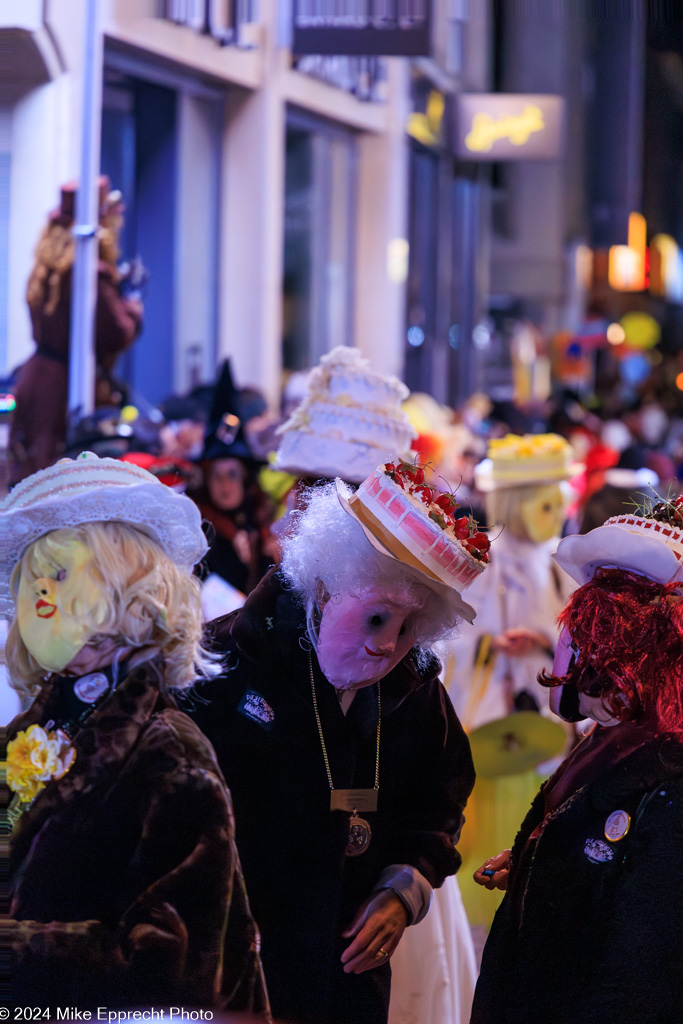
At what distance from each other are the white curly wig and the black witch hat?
10.7ft

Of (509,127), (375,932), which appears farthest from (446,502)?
(509,127)

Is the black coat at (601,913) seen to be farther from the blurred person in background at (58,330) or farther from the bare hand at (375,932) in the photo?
the blurred person in background at (58,330)

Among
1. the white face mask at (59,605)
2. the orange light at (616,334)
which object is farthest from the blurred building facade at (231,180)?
the orange light at (616,334)

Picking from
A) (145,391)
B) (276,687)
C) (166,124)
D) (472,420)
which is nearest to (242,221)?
(166,124)

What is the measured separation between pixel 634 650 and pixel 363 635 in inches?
20.5

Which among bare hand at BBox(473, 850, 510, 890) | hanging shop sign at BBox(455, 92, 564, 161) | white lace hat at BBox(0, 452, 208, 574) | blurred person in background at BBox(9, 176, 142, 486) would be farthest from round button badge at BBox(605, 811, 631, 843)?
hanging shop sign at BBox(455, 92, 564, 161)

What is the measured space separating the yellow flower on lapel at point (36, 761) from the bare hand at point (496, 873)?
0.90 metres

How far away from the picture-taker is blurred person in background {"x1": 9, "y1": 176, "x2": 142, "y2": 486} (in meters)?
5.85

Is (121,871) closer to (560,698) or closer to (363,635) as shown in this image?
(363,635)

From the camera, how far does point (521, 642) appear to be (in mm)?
5402

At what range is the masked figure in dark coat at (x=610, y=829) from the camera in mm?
2279

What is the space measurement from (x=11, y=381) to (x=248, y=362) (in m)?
5.61

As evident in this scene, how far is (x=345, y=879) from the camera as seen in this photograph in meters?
2.60

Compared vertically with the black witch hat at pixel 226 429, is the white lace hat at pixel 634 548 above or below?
below
